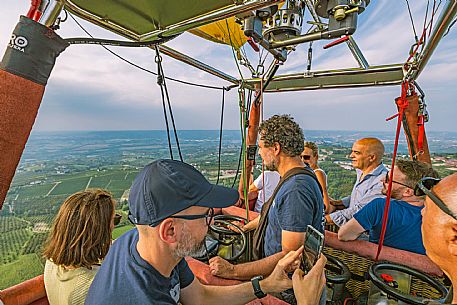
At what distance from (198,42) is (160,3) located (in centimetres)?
119

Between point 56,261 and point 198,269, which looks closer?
point 56,261

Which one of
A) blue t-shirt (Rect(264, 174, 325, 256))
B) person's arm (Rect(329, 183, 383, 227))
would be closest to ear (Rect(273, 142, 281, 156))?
blue t-shirt (Rect(264, 174, 325, 256))

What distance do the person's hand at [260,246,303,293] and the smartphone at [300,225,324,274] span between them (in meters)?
0.09

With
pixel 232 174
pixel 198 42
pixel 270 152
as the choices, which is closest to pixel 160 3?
pixel 270 152

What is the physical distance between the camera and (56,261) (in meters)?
1.27

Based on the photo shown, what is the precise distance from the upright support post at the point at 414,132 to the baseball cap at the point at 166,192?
5.82ft

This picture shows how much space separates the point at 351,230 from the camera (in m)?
1.86

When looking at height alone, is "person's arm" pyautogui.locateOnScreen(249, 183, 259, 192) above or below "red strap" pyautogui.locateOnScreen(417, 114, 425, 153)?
below

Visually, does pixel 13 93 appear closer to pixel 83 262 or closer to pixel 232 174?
pixel 83 262

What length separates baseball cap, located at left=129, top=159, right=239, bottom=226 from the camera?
88 centimetres

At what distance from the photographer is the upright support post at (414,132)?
79.6 inches

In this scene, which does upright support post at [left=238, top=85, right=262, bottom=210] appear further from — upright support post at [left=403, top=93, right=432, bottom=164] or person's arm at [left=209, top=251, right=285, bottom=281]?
person's arm at [left=209, top=251, right=285, bottom=281]

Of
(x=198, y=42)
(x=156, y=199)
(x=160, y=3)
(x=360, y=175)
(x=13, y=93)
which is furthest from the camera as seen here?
(x=360, y=175)

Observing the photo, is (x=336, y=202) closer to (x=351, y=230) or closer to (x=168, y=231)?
(x=351, y=230)
